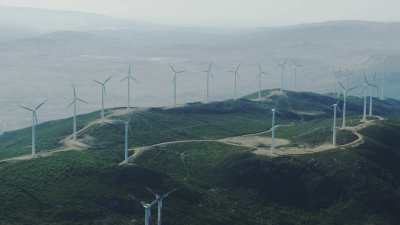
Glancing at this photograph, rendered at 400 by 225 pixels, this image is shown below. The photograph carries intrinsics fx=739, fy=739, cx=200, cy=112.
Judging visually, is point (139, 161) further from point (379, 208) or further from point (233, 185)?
Result: point (379, 208)

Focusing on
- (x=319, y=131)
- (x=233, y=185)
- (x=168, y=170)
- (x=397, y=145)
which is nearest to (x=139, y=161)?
(x=168, y=170)

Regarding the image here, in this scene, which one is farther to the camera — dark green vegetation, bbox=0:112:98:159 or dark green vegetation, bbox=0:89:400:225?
dark green vegetation, bbox=0:112:98:159

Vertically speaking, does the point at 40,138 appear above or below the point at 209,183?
above

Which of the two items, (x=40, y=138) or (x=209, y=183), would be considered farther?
(x=40, y=138)

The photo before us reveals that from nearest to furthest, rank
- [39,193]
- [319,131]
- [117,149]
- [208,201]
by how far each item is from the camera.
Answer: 1. [39,193]
2. [208,201]
3. [117,149]
4. [319,131]

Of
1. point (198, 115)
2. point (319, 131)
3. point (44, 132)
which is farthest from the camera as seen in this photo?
point (198, 115)

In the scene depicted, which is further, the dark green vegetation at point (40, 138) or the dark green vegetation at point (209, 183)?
the dark green vegetation at point (40, 138)

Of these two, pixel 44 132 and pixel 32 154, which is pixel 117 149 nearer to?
pixel 32 154

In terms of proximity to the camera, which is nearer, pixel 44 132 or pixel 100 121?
pixel 100 121
